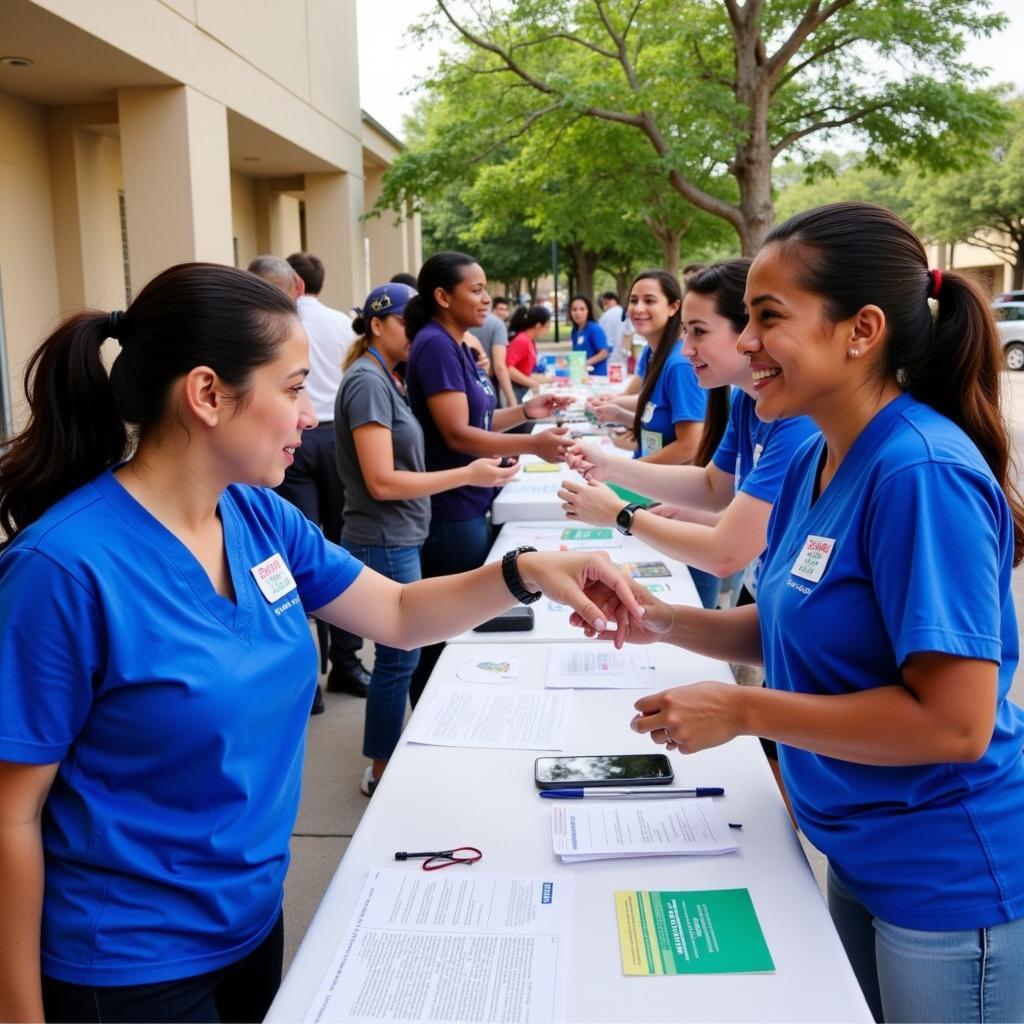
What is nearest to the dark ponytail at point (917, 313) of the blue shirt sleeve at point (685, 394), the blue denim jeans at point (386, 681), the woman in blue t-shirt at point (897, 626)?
the woman in blue t-shirt at point (897, 626)

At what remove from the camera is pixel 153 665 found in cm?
124

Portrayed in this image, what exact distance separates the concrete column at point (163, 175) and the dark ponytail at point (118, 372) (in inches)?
243

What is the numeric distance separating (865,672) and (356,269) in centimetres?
→ 1246

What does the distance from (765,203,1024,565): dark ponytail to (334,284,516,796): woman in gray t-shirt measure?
1.71 meters

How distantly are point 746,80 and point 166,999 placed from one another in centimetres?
1326

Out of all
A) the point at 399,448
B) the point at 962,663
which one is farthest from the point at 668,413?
the point at 962,663

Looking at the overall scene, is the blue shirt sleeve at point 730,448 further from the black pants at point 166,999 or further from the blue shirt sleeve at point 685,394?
the black pants at point 166,999

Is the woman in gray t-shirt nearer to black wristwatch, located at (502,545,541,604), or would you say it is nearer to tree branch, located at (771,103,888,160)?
black wristwatch, located at (502,545,541,604)

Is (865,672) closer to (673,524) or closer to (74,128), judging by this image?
(673,524)

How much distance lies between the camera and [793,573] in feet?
4.66

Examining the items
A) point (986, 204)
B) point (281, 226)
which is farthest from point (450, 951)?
point (986, 204)

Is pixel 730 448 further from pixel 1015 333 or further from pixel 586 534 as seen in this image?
pixel 1015 333

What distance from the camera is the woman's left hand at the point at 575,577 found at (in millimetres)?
1753

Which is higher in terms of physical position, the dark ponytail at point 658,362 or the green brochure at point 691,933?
the dark ponytail at point 658,362
